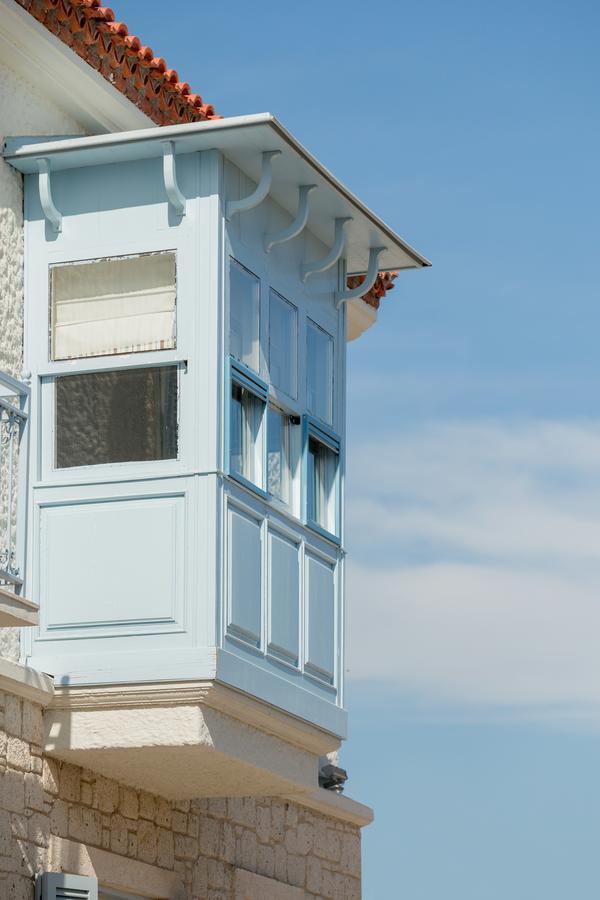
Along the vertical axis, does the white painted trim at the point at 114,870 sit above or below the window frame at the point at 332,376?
below

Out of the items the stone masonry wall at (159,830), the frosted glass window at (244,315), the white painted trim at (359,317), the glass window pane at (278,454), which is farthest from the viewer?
the white painted trim at (359,317)

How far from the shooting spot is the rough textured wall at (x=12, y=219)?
1046 centimetres

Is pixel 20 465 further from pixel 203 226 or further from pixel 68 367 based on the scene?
pixel 203 226

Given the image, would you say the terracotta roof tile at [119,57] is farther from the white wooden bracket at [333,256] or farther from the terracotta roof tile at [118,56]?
the white wooden bracket at [333,256]

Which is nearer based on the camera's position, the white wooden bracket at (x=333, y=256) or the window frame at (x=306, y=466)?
the window frame at (x=306, y=466)

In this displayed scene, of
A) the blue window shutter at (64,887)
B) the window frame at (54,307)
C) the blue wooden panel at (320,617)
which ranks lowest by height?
the blue window shutter at (64,887)

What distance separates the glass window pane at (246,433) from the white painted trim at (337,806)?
9.66 ft

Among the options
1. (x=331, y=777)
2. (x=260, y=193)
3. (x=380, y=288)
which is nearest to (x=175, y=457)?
(x=260, y=193)

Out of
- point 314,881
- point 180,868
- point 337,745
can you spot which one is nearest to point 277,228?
point 337,745

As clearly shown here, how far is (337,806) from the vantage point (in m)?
13.3

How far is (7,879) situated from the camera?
958cm

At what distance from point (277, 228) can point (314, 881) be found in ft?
15.3

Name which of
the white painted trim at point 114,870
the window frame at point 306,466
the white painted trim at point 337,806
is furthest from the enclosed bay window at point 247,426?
the white painted trim at point 337,806

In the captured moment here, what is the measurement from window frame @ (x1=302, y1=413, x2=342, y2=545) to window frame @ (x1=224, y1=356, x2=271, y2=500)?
1.58ft
